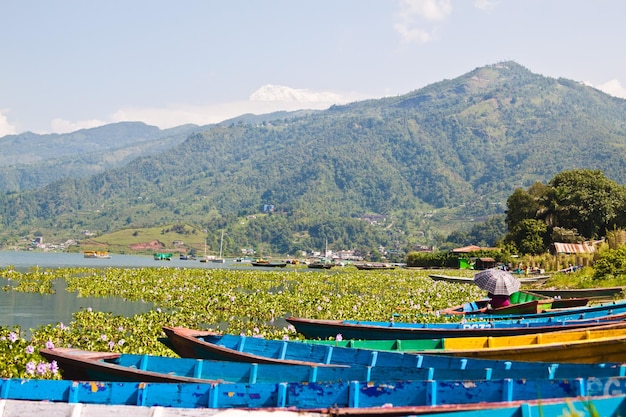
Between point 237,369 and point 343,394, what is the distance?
2.64m

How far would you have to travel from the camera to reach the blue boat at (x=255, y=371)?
8.10 metres

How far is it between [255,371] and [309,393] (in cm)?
215

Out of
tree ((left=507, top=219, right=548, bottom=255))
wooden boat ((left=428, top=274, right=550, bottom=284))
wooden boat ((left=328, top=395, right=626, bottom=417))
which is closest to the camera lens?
wooden boat ((left=328, top=395, right=626, bottom=417))

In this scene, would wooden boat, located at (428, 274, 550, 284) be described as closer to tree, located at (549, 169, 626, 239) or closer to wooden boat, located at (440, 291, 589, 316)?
wooden boat, located at (440, 291, 589, 316)

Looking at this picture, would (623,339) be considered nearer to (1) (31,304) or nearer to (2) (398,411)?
(2) (398,411)

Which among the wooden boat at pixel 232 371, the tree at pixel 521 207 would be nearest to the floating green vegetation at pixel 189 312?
the wooden boat at pixel 232 371

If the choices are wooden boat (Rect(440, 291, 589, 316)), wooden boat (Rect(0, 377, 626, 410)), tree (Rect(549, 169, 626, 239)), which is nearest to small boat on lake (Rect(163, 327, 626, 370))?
wooden boat (Rect(0, 377, 626, 410))

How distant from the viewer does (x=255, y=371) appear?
946 centimetres

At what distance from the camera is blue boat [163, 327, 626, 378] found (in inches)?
328

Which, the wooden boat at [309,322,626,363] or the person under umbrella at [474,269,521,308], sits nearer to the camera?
the wooden boat at [309,322,626,363]

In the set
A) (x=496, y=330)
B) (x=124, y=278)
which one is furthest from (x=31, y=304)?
(x=496, y=330)

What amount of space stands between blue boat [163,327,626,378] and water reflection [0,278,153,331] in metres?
13.6

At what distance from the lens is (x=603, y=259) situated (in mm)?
35969

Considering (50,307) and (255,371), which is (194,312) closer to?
(50,307)
